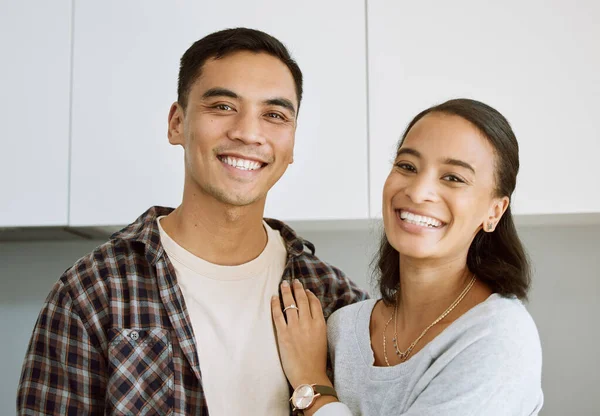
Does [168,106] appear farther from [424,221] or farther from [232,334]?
[424,221]

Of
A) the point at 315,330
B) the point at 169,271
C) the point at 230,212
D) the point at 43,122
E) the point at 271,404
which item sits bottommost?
the point at 271,404

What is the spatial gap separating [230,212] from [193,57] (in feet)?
1.08

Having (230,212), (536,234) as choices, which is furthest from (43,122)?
(536,234)

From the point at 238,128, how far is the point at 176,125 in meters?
0.18

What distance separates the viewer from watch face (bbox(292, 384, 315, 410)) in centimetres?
128

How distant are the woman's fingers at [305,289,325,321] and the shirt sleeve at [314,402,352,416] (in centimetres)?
23

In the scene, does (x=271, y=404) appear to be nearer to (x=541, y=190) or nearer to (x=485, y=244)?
(x=485, y=244)

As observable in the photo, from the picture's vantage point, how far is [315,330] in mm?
1421

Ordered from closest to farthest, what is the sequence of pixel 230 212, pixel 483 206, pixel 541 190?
pixel 483 206
pixel 230 212
pixel 541 190

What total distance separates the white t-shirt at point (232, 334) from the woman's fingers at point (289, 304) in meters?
0.03

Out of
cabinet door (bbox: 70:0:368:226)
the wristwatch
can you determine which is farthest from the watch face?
cabinet door (bbox: 70:0:368:226)

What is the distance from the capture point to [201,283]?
142 cm

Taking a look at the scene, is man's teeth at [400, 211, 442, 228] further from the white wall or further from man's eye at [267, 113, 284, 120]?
the white wall

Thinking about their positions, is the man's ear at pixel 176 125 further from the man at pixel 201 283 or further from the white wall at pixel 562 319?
the white wall at pixel 562 319
